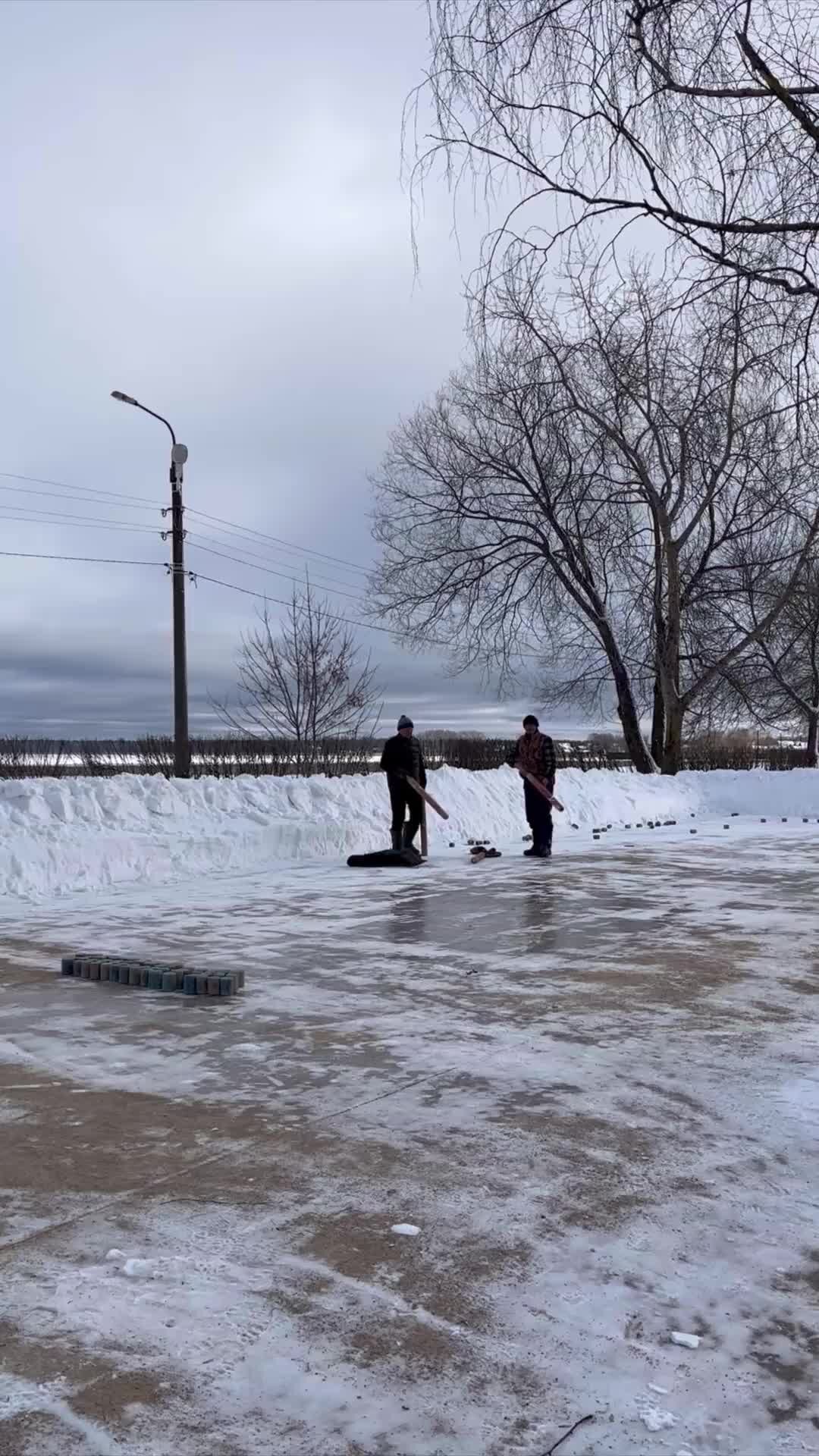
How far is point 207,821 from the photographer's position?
13.8m

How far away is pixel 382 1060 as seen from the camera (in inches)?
202

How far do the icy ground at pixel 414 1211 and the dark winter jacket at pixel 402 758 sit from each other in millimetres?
5945

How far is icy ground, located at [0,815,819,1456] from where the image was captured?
2.46m

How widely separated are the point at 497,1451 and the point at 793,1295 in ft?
3.53

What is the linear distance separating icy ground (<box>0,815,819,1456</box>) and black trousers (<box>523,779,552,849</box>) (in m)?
6.63

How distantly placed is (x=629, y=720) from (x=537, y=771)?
47.6ft

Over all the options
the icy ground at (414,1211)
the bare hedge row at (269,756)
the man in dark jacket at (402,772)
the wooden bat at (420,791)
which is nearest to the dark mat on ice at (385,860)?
the man in dark jacket at (402,772)

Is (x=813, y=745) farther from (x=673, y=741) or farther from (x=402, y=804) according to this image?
(x=402, y=804)

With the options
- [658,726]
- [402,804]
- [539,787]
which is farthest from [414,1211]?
[658,726]

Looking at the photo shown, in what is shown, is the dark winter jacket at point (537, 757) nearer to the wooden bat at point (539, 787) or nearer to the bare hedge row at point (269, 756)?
the wooden bat at point (539, 787)

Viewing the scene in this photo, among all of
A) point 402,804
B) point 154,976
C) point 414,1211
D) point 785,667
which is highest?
point 785,667

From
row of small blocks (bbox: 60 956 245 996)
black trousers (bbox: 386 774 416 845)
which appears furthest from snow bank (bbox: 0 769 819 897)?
row of small blocks (bbox: 60 956 245 996)

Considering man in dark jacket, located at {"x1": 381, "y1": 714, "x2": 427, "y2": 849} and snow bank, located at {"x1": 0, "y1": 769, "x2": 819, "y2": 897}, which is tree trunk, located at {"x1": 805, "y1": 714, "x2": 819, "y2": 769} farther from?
man in dark jacket, located at {"x1": 381, "y1": 714, "x2": 427, "y2": 849}

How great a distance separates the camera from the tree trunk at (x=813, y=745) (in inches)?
1603
